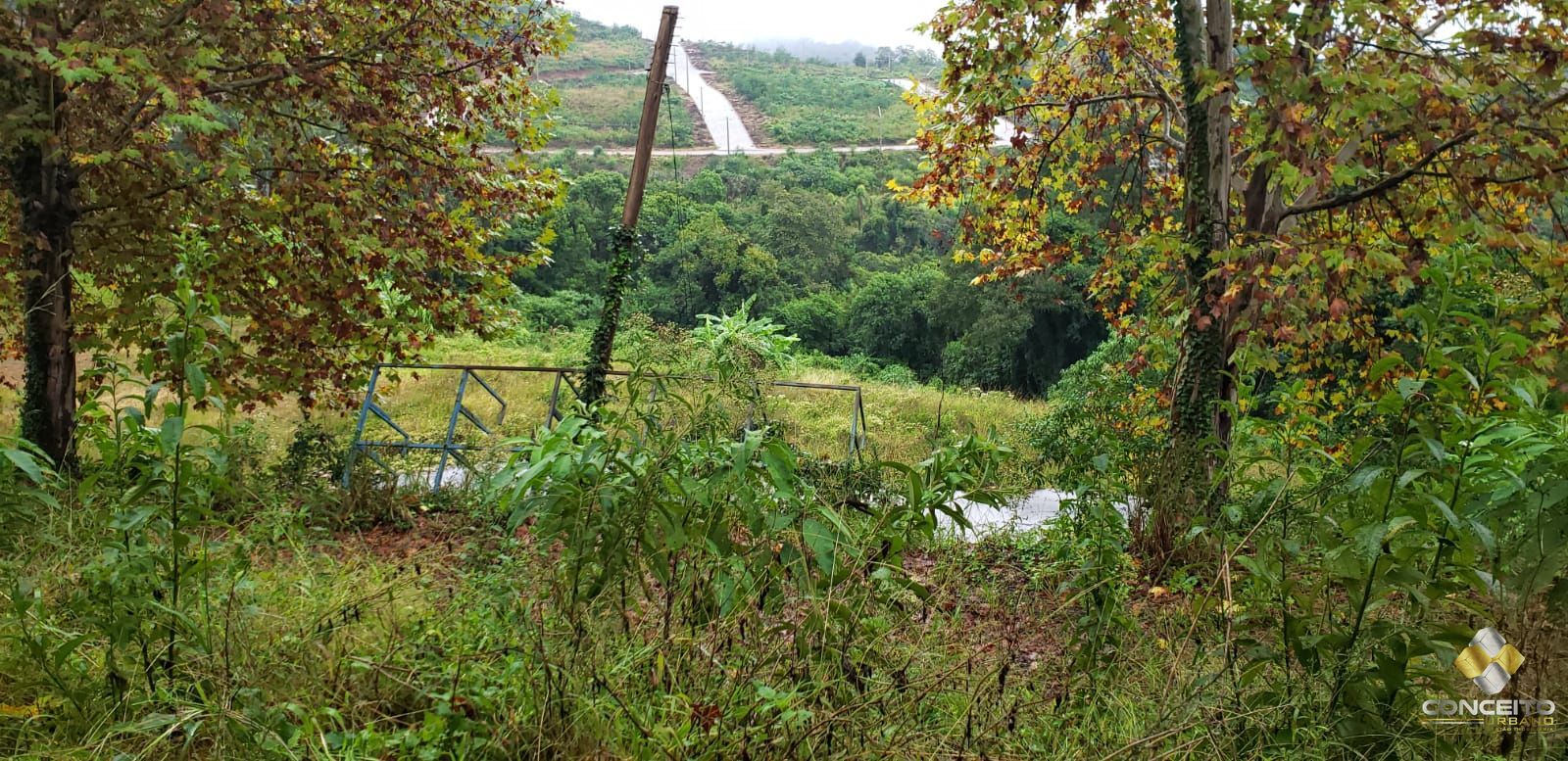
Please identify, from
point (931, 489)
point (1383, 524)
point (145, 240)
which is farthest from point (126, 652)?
point (145, 240)

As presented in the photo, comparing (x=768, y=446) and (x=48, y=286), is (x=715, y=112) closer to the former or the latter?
(x=48, y=286)

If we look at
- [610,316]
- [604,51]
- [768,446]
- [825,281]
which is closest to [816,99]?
[604,51]

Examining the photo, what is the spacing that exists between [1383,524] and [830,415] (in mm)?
11284

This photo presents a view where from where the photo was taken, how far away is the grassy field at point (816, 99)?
179 feet

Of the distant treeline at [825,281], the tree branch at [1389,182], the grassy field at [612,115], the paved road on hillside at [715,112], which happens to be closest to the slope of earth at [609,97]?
the grassy field at [612,115]

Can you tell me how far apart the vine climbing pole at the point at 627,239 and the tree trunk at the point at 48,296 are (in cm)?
379

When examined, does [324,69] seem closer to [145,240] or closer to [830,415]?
[145,240]

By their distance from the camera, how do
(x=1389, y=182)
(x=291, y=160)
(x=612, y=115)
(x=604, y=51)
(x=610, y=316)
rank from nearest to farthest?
1. (x=1389, y=182)
2. (x=291, y=160)
3. (x=610, y=316)
4. (x=612, y=115)
5. (x=604, y=51)

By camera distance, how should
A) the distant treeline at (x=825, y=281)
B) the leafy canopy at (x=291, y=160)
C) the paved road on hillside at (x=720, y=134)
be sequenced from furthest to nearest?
the paved road on hillside at (x=720, y=134) → the distant treeline at (x=825, y=281) → the leafy canopy at (x=291, y=160)

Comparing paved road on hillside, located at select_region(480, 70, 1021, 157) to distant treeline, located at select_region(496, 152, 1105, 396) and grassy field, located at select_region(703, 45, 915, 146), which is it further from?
distant treeline, located at select_region(496, 152, 1105, 396)

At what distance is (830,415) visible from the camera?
13.0 metres

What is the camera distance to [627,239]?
850cm

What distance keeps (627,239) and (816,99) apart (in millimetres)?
58876

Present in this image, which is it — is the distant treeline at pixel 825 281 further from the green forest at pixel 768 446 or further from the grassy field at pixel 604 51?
the grassy field at pixel 604 51
